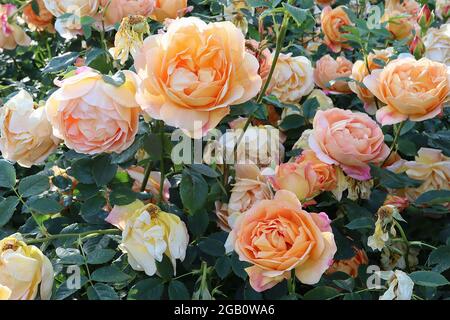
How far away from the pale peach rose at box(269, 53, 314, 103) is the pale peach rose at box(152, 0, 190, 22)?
219 millimetres

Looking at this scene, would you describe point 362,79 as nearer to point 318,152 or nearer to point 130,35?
point 318,152

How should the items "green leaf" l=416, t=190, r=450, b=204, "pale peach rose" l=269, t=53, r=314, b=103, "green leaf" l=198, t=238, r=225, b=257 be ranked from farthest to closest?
"pale peach rose" l=269, t=53, r=314, b=103, "green leaf" l=416, t=190, r=450, b=204, "green leaf" l=198, t=238, r=225, b=257

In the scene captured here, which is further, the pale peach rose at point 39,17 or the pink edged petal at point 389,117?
the pale peach rose at point 39,17

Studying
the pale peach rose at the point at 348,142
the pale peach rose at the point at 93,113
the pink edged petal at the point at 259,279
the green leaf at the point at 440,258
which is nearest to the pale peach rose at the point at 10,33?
the pale peach rose at the point at 93,113

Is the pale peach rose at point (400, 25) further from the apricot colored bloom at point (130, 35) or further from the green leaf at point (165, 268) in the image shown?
the green leaf at point (165, 268)

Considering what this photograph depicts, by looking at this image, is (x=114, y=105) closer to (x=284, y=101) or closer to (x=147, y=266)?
(x=147, y=266)

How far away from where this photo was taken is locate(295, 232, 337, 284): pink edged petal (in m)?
0.89

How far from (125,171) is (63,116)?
0.63 feet

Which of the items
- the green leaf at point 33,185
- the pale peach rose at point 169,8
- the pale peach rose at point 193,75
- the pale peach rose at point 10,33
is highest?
the pale peach rose at point 193,75

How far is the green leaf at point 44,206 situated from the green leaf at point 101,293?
0.14 meters

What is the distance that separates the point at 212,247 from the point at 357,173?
26cm

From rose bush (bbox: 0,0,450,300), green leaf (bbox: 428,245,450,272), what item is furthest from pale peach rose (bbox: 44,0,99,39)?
green leaf (bbox: 428,245,450,272)

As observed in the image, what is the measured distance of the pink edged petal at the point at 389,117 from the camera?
1.09 metres

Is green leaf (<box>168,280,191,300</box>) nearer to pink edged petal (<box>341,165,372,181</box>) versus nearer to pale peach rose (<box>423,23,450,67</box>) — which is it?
pink edged petal (<box>341,165,372,181</box>)
